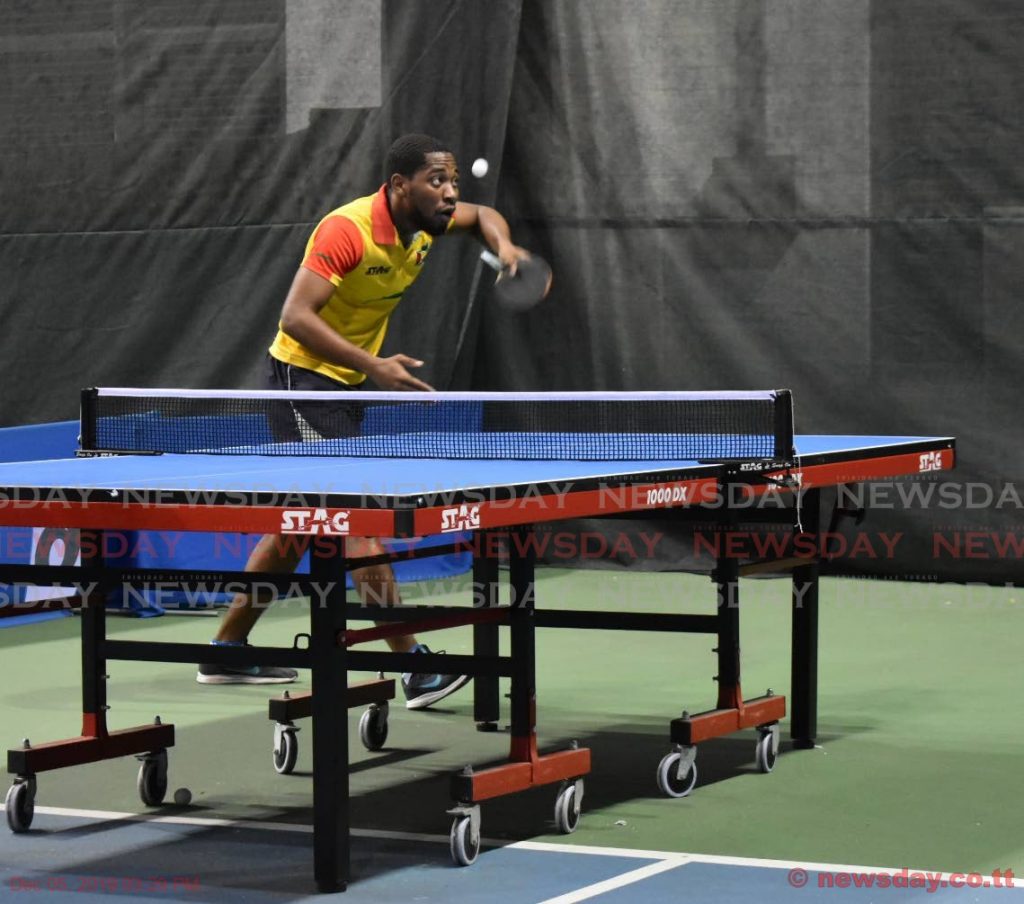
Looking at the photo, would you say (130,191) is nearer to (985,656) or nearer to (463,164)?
(463,164)

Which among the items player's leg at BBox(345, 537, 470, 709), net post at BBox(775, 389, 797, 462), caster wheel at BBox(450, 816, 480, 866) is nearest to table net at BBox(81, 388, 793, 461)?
net post at BBox(775, 389, 797, 462)

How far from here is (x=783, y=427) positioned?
5.03 metres

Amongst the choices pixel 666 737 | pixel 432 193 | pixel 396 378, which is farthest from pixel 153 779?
pixel 432 193

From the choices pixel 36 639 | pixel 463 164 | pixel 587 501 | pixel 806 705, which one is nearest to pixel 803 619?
pixel 806 705

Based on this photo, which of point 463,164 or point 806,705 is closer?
point 806,705

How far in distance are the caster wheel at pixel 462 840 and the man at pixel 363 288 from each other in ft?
4.86

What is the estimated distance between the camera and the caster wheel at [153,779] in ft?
16.8

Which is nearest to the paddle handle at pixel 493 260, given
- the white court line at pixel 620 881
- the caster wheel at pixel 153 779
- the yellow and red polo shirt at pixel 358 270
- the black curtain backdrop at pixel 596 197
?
the yellow and red polo shirt at pixel 358 270

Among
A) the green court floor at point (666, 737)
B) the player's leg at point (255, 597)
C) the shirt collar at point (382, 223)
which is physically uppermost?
the shirt collar at point (382, 223)

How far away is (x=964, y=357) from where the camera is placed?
9.04 metres

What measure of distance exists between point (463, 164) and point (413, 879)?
5669 millimetres

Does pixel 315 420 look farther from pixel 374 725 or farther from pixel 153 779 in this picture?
pixel 153 779

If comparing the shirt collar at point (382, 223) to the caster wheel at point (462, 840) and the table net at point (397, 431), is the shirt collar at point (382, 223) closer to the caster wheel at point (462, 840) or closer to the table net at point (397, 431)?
the table net at point (397, 431)

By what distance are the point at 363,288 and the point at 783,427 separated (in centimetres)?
189
